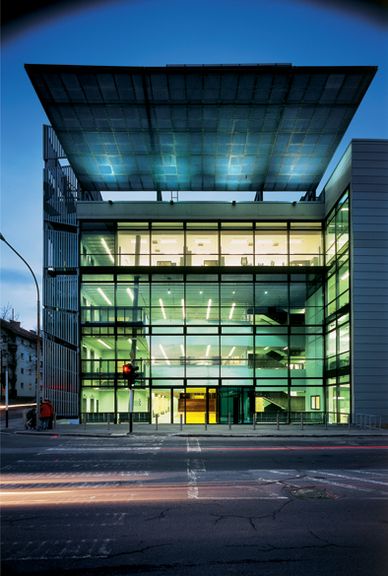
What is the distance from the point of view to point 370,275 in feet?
105

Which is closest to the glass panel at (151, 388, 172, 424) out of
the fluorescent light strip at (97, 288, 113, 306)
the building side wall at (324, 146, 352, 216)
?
the fluorescent light strip at (97, 288, 113, 306)

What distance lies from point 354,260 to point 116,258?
1454 cm

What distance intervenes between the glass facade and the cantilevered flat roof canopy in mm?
3260

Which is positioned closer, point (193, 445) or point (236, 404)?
point (193, 445)

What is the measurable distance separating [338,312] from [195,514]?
2558cm

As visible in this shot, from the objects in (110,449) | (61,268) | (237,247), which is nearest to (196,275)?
(237,247)

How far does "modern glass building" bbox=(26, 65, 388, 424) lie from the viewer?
3466 cm

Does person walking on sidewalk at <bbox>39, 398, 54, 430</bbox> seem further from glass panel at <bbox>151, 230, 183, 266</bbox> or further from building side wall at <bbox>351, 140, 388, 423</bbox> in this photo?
building side wall at <bbox>351, 140, 388, 423</bbox>

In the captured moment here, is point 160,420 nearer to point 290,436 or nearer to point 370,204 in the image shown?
point 290,436

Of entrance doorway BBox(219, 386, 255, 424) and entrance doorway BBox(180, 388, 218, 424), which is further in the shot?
entrance doorway BBox(180, 388, 218, 424)

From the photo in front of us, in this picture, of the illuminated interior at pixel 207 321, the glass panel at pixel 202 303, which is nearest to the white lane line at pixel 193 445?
the illuminated interior at pixel 207 321

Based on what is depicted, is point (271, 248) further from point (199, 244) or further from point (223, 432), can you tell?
point (223, 432)

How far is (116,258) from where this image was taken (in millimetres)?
37375

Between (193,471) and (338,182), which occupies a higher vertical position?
(338,182)
